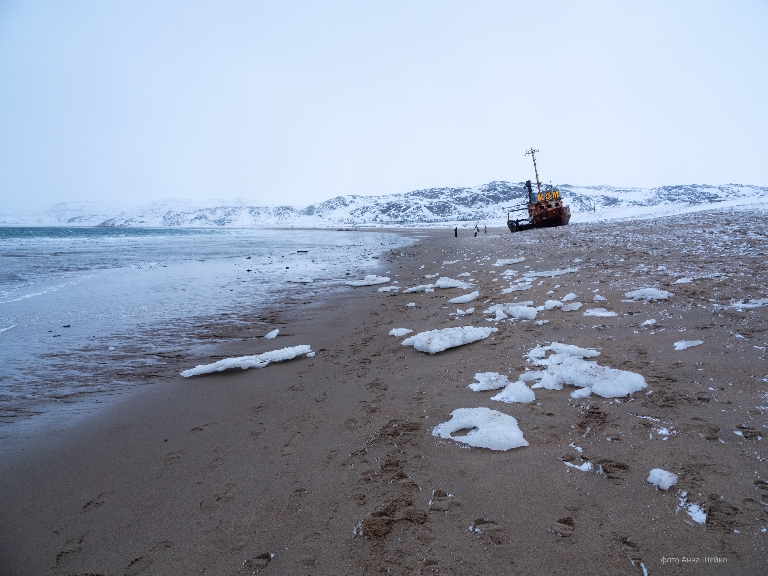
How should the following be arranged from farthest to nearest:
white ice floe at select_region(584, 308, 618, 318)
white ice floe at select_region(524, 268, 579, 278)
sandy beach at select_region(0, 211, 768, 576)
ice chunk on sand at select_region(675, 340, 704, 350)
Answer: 1. white ice floe at select_region(524, 268, 579, 278)
2. white ice floe at select_region(584, 308, 618, 318)
3. ice chunk on sand at select_region(675, 340, 704, 350)
4. sandy beach at select_region(0, 211, 768, 576)

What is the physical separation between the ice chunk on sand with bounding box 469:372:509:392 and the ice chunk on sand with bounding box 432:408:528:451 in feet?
1.80

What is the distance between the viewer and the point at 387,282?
40.6ft

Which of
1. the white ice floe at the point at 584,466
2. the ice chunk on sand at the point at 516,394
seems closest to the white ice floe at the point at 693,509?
the white ice floe at the point at 584,466

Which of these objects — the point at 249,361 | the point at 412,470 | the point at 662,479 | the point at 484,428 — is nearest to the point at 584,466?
the point at 662,479

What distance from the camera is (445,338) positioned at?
18.1 ft

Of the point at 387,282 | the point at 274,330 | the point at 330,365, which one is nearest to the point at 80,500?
the point at 330,365

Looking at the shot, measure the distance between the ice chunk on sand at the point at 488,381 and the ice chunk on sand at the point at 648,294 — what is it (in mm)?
4001

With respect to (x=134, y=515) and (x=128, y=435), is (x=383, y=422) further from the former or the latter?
(x=128, y=435)

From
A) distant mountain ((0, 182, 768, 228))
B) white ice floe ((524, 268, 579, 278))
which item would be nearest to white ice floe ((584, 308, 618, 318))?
white ice floe ((524, 268, 579, 278))

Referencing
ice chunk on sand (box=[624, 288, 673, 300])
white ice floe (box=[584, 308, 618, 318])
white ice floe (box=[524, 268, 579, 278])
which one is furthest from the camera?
white ice floe (box=[524, 268, 579, 278])

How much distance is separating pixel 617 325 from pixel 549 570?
4.54 metres

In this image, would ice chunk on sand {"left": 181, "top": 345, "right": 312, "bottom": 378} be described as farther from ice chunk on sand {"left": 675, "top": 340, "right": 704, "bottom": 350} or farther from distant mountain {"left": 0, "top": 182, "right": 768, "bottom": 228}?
distant mountain {"left": 0, "top": 182, "right": 768, "bottom": 228}

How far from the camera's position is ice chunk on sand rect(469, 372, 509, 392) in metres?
4.10

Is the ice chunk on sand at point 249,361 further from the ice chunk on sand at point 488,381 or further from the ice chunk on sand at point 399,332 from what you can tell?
the ice chunk on sand at point 488,381
